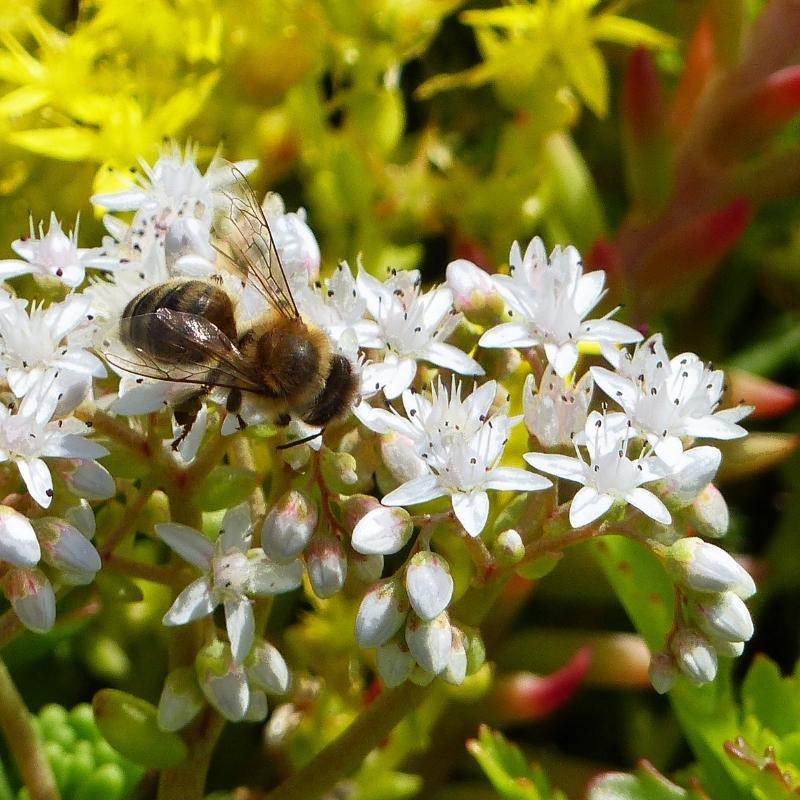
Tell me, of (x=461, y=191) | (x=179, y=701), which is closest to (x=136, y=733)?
(x=179, y=701)

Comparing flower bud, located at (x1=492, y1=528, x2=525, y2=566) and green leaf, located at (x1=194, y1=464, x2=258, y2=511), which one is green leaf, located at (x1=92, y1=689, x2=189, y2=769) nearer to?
green leaf, located at (x1=194, y1=464, x2=258, y2=511)

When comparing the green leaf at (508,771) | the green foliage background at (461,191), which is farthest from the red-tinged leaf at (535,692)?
the green leaf at (508,771)

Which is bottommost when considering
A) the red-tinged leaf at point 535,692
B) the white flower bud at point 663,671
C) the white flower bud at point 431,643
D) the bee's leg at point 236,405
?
the red-tinged leaf at point 535,692

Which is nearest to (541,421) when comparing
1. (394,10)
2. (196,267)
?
(196,267)

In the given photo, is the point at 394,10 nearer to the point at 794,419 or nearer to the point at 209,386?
the point at 209,386

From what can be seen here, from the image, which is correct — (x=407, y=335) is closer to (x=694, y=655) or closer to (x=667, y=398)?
(x=667, y=398)

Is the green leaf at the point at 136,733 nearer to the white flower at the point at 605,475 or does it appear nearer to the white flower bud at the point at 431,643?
the white flower bud at the point at 431,643

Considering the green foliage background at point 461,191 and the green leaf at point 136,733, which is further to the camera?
the green foliage background at point 461,191
